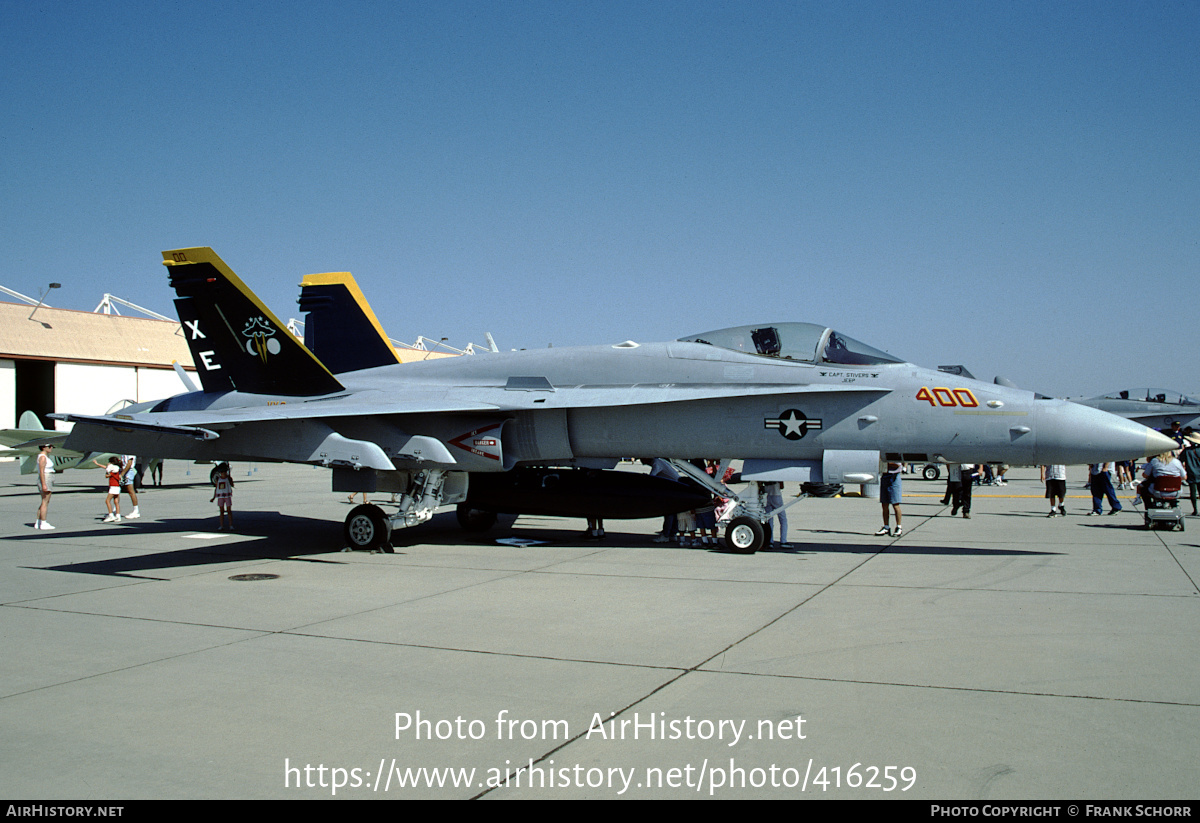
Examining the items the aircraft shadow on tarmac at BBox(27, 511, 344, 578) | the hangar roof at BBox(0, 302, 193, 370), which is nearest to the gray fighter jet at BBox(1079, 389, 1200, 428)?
the aircraft shadow on tarmac at BBox(27, 511, 344, 578)

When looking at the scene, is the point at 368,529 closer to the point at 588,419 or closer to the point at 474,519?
the point at 474,519

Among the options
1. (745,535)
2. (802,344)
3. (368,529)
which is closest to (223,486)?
(368,529)

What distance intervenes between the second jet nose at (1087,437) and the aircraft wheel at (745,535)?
131 inches

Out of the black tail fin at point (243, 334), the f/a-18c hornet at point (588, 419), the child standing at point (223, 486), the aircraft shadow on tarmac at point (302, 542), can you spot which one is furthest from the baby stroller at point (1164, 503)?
the child standing at point (223, 486)

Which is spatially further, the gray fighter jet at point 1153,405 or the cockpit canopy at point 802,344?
the gray fighter jet at point 1153,405

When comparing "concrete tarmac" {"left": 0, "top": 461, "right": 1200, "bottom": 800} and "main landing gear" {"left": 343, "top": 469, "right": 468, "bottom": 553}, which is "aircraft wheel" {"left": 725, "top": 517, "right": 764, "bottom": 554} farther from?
"main landing gear" {"left": 343, "top": 469, "right": 468, "bottom": 553}

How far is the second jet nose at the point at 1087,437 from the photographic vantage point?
9.13 m

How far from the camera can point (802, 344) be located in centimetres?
1046

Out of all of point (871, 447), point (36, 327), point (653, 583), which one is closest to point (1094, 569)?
point (871, 447)

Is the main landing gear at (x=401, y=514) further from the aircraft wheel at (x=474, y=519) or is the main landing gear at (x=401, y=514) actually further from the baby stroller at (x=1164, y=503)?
the baby stroller at (x=1164, y=503)

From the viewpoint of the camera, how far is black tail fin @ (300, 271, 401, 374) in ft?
48.0

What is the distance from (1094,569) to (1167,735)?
591 cm

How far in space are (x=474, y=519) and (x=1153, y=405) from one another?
28261mm

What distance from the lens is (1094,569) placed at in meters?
9.37
